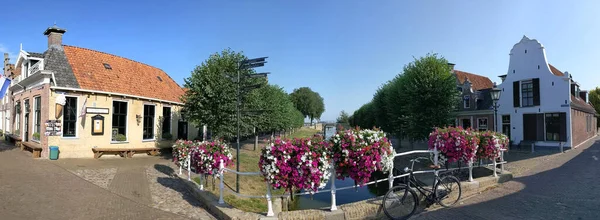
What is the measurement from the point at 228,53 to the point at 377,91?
20482 mm

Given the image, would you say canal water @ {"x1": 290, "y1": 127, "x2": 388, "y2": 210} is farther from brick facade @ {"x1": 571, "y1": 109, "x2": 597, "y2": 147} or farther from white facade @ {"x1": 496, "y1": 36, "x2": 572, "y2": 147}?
brick facade @ {"x1": 571, "y1": 109, "x2": 597, "y2": 147}

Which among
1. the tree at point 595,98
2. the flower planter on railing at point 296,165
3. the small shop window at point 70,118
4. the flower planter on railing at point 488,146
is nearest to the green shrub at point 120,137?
the small shop window at point 70,118

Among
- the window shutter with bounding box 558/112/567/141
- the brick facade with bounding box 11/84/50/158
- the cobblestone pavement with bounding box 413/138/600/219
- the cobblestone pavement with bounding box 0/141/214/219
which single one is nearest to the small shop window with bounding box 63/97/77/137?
the brick facade with bounding box 11/84/50/158

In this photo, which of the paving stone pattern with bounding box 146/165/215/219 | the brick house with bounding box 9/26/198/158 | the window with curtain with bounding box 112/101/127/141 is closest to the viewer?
the paving stone pattern with bounding box 146/165/215/219

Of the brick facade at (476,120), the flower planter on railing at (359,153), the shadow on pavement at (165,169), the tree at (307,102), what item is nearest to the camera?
the flower planter on railing at (359,153)

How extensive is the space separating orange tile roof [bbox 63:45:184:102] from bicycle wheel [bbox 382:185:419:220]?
1637 centimetres

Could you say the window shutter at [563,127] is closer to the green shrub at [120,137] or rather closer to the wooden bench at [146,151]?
the wooden bench at [146,151]

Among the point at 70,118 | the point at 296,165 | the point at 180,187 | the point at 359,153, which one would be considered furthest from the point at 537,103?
the point at 70,118

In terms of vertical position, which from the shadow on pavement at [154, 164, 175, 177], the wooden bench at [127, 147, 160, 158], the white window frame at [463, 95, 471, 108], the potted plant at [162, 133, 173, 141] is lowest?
the shadow on pavement at [154, 164, 175, 177]

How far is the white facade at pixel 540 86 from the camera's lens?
2256 cm

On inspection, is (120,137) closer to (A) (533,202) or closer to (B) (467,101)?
(A) (533,202)

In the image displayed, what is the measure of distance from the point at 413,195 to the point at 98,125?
16382mm

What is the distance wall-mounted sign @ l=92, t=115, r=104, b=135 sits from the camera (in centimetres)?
1600

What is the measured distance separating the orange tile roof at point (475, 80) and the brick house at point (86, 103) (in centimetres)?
2958
